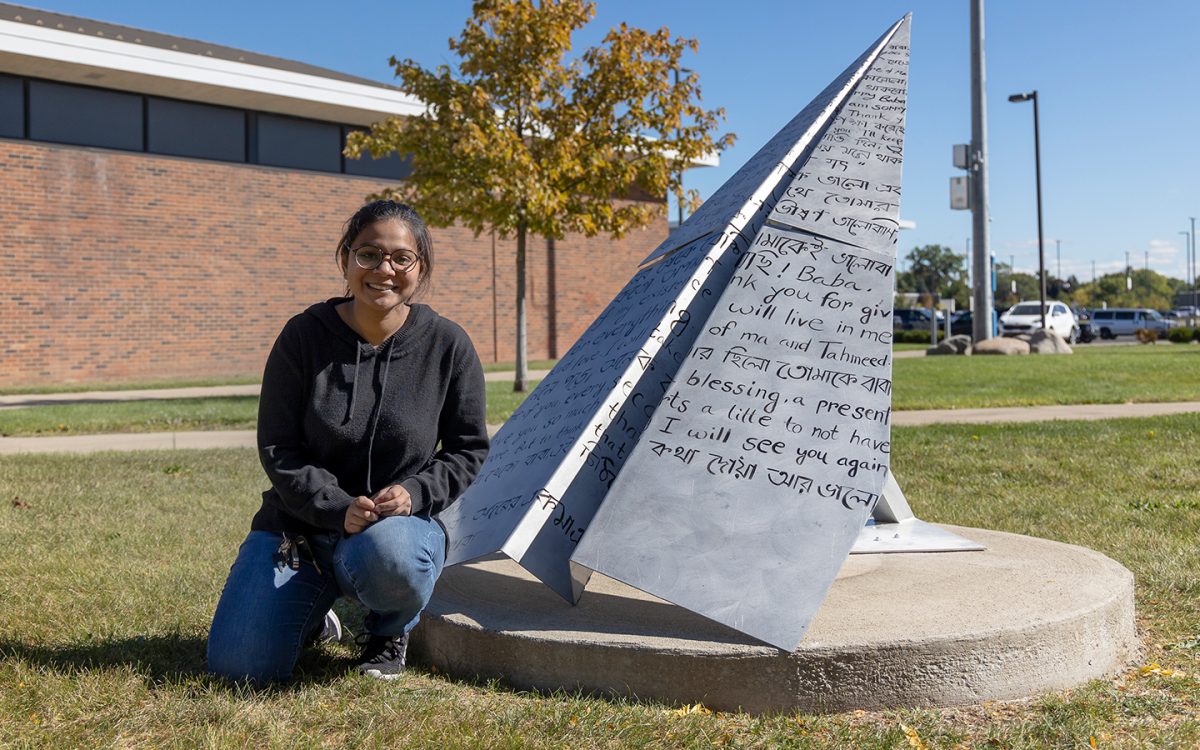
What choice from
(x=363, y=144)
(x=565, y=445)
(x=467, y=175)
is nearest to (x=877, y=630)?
(x=565, y=445)

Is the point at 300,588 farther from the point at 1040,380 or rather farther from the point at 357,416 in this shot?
the point at 1040,380

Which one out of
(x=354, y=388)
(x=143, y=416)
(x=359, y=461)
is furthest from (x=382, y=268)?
(x=143, y=416)

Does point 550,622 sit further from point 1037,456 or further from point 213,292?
point 213,292

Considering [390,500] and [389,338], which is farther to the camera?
[389,338]

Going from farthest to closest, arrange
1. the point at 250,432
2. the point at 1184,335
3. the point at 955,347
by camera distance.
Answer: the point at 1184,335, the point at 955,347, the point at 250,432

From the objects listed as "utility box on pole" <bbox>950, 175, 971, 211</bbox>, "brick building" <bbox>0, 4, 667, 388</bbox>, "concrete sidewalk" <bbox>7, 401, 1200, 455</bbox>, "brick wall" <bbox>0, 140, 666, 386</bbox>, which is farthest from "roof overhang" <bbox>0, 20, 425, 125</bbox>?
"utility box on pole" <bbox>950, 175, 971, 211</bbox>

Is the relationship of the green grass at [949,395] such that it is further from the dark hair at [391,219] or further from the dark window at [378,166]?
the dark window at [378,166]

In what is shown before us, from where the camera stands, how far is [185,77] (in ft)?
65.9

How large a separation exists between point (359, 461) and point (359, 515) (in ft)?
0.88

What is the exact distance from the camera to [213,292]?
21.4 metres

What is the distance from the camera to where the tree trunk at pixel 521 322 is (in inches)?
604

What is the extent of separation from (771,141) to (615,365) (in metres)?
1.68

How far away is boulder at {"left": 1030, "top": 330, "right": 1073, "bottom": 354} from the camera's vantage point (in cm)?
2297

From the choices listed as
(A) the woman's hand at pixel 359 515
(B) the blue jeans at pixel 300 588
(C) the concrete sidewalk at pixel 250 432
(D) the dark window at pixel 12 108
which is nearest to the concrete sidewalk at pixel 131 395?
(C) the concrete sidewalk at pixel 250 432
